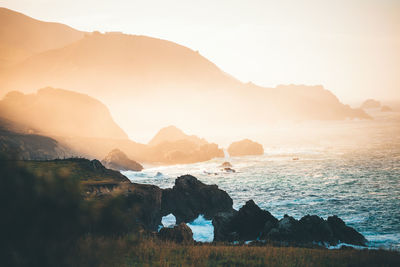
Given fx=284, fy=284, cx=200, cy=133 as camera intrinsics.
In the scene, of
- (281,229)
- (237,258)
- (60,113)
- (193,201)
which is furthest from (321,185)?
(60,113)

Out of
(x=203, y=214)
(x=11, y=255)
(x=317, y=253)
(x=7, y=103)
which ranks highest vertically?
(x=7, y=103)

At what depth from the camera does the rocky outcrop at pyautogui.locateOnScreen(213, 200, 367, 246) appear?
25828mm

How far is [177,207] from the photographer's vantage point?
3981cm

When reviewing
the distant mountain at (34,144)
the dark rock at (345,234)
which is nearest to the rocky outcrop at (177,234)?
the dark rock at (345,234)

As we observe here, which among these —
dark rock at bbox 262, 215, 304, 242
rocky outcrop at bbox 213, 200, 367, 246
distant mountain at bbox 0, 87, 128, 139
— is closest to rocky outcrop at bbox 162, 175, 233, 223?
rocky outcrop at bbox 213, 200, 367, 246

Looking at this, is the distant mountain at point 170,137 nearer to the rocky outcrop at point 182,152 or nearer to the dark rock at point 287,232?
the rocky outcrop at point 182,152

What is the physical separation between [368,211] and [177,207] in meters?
25.0

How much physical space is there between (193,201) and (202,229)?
17.6 ft

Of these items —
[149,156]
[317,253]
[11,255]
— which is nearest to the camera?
[11,255]

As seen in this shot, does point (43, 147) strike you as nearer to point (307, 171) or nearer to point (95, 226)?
point (307, 171)

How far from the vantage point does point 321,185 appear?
51312 millimetres

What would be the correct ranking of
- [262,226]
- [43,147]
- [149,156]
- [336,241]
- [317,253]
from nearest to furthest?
[317,253] → [336,241] → [262,226] → [43,147] → [149,156]

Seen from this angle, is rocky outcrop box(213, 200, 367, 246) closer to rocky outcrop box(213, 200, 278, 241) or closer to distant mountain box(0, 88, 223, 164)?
rocky outcrop box(213, 200, 278, 241)

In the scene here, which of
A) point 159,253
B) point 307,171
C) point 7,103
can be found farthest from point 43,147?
point 159,253
